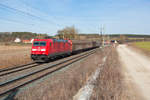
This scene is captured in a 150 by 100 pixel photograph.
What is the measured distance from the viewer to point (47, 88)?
725 cm

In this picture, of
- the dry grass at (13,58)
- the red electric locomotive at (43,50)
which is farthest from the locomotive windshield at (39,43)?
the dry grass at (13,58)

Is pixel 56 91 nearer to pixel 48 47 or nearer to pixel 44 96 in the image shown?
pixel 44 96

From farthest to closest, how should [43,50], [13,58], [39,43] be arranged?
[13,58] < [39,43] < [43,50]

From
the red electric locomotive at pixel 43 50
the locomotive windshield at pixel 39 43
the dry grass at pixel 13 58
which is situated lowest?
the dry grass at pixel 13 58

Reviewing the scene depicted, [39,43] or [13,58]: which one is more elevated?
[39,43]


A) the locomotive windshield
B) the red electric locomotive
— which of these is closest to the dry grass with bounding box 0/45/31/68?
the red electric locomotive

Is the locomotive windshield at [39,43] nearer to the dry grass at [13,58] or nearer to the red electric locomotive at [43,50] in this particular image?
the red electric locomotive at [43,50]

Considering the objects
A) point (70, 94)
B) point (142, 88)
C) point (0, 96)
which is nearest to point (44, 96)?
point (70, 94)

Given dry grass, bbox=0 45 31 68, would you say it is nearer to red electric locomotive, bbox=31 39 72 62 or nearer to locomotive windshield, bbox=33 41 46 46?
red electric locomotive, bbox=31 39 72 62

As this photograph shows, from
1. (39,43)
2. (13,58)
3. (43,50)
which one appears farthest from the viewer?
(13,58)

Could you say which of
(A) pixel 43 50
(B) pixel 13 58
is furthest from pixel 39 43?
(B) pixel 13 58

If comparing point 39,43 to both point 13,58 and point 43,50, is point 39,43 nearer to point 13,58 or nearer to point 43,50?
point 43,50

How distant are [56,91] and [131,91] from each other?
3549 millimetres

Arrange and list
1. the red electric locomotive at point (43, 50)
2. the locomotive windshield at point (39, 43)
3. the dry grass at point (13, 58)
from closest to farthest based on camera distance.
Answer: the dry grass at point (13, 58) → the red electric locomotive at point (43, 50) → the locomotive windshield at point (39, 43)
